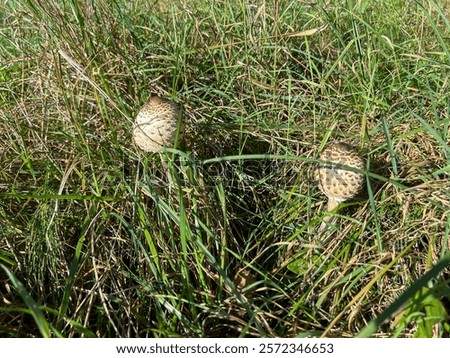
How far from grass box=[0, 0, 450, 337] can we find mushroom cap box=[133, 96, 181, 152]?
0.07 metres

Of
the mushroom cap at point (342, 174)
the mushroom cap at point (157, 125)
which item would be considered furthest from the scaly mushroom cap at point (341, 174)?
the mushroom cap at point (157, 125)

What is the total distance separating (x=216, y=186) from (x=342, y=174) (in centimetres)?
38

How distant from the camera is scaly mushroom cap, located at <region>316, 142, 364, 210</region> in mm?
1476

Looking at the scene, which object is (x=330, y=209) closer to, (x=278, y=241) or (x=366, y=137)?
(x=278, y=241)

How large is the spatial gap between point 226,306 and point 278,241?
12.4 inches

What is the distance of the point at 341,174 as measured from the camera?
150 cm

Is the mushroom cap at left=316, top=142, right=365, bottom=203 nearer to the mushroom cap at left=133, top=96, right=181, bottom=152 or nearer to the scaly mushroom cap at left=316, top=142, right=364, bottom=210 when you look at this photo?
the scaly mushroom cap at left=316, top=142, right=364, bottom=210

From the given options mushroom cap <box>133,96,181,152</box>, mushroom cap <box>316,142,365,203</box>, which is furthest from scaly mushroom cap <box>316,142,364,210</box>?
mushroom cap <box>133,96,181,152</box>

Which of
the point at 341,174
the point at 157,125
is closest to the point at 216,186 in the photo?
the point at 157,125

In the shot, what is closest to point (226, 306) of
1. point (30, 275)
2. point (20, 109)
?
point (30, 275)

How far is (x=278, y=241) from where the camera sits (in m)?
1.65

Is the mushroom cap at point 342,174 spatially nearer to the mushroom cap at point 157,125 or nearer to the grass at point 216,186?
the grass at point 216,186

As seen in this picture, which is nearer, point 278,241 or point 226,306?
point 226,306

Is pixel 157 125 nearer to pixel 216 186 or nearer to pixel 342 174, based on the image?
pixel 216 186
